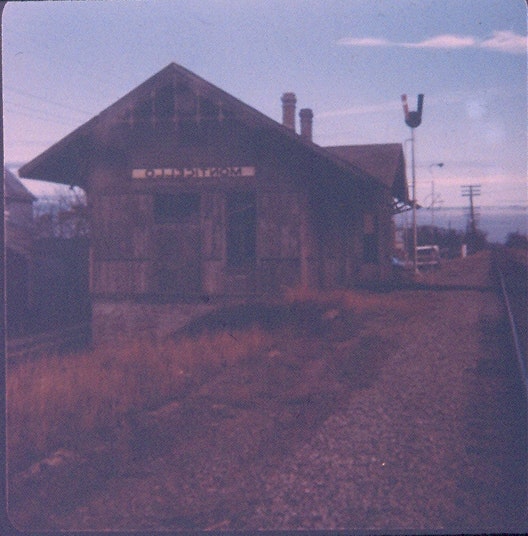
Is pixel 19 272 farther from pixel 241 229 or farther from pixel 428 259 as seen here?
pixel 428 259

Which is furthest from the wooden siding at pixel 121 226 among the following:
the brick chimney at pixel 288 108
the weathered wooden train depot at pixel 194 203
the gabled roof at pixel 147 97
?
the brick chimney at pixel 288 108

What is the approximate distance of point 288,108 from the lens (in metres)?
21.0

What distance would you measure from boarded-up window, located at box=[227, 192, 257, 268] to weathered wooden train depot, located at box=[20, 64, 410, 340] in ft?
0.08

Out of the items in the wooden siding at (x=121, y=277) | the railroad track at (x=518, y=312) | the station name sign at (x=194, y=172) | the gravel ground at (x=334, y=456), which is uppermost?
the station name sign at (x=194, y=172)

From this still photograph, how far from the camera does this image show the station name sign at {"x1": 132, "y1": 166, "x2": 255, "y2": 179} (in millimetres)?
15266

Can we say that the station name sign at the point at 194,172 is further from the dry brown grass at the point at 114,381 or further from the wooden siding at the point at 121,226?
the dry brown grass at the point at 114,381

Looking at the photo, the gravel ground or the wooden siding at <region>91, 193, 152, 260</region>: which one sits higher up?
the wooden siding at <region>91, 193, 152, 260</region>

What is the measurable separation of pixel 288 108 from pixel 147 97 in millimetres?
7566

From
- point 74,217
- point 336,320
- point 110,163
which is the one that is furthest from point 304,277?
point 74,217

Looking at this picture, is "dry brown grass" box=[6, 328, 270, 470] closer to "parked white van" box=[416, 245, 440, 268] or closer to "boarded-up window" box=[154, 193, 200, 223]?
"boarded-up window" box=[154, 193, 200, 223]

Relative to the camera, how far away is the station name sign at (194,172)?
15.3 m

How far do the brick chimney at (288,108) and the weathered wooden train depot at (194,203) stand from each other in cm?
523

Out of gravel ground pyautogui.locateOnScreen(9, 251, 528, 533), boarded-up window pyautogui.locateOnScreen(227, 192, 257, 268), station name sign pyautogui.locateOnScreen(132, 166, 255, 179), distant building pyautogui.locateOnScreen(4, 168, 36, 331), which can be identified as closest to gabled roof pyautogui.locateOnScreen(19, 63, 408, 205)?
station name sign pyautogui.locateOnScreen(132, 166, 255, 179)

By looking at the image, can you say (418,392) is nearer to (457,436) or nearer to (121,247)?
(457,436)
